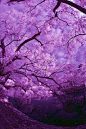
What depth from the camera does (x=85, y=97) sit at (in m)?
13.8

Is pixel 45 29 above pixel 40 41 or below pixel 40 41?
above

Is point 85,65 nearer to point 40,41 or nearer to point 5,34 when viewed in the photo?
point 40,41

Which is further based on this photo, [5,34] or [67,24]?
[5,34]

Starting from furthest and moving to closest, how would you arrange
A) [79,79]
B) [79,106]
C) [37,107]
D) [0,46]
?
[37,107] < [79,106] < [79,79] < [0,46]

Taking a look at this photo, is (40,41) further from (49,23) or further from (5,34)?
(5,34)

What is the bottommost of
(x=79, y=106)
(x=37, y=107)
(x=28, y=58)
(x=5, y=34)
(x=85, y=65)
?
(x=37, y=107)

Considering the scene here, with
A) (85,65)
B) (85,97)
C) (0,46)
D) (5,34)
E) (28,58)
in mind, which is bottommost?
(85,97)

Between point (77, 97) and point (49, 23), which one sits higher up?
point (49, 23)

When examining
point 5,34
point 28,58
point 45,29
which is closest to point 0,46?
point 5,34

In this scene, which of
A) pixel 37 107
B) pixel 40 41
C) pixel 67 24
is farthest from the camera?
pixel 37 107

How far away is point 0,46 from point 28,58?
2.39 meters

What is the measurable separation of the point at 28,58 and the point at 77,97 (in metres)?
9.13

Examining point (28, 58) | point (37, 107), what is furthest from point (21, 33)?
point (37, 107)

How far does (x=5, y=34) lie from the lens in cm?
825
